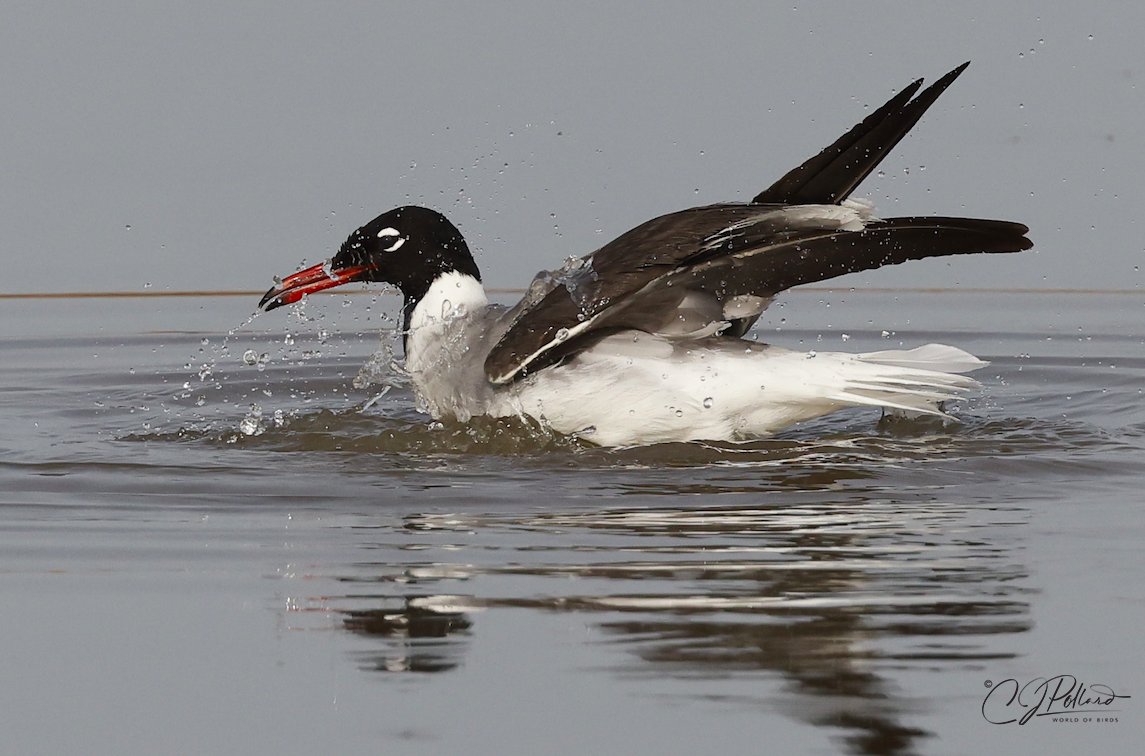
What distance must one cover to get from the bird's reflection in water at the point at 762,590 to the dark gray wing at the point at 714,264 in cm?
127

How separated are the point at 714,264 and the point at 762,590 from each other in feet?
9.02

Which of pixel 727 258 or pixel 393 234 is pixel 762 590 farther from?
pixel 393 234

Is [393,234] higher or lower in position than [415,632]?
higher

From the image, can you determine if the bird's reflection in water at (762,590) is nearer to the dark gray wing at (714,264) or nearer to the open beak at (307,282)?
the dark gray wing at (714,264)

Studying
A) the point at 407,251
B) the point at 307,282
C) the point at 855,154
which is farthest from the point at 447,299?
the point at 855,154

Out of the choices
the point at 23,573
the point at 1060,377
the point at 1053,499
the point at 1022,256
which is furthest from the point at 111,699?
the point at 1022,256

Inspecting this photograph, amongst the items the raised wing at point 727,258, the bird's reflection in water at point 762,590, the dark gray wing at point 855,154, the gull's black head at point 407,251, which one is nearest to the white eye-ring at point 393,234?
the gull's black head at point 407,251

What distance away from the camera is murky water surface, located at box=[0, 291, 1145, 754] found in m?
4.66

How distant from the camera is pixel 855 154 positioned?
859 cm

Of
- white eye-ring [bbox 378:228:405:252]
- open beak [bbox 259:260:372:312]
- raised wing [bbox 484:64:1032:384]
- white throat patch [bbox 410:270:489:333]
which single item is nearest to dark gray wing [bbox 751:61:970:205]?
raised wing [bbox 484:64:1032:384]

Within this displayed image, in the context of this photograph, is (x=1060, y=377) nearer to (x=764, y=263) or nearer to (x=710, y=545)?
(x=764, y=263)

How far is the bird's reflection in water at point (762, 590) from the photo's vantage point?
190 inches

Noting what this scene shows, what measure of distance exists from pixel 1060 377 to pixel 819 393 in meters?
3.16

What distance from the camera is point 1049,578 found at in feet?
19.1
